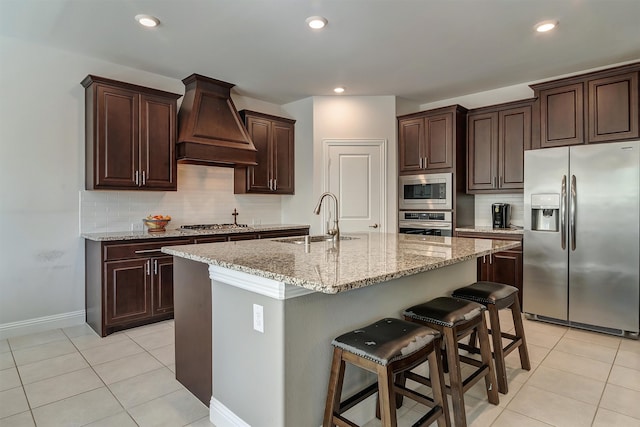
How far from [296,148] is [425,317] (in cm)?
379

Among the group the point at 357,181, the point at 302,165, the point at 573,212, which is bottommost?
the point at 573,212

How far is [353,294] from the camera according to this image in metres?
1.88

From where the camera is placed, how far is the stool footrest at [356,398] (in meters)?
1.74

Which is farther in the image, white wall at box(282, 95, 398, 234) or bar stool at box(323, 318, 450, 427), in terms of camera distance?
white wall at box(282, 95, 398, 234)

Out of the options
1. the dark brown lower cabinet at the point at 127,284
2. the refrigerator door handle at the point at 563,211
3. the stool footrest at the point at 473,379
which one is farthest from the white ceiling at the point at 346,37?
the stool footrest at the point at 473,379

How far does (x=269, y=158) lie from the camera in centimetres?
502

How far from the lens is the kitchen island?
5.14ft

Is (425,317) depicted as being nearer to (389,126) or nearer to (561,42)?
(561,42)

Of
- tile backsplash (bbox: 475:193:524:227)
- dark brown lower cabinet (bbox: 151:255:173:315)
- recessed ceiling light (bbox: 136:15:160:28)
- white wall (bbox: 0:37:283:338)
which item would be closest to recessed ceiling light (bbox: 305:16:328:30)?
recessed ceiling light (bbox: 136:15:160:28)

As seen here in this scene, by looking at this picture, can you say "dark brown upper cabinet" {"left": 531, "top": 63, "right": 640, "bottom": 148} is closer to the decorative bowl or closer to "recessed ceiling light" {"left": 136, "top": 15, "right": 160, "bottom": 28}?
"recessed ceiling light" {"left": 136, "top": 15, "right": 160, "bottom": 28}

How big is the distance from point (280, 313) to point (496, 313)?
5.32ft

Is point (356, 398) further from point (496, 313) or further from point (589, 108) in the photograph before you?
point (589, 108)

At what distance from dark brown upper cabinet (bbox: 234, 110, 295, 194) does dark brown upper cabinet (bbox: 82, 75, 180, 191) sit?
1021 millimetres

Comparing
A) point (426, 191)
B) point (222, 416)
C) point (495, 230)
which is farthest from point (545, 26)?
point (222, 416)
